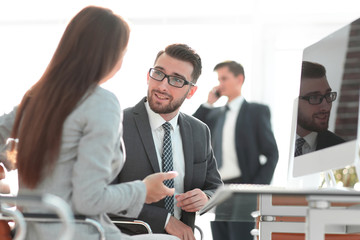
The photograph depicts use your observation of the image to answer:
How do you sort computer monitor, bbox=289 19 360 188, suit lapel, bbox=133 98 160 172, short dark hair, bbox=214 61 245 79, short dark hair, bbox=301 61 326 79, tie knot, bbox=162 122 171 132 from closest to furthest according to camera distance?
computer monitor, bbox=289 19 360 188 → short dark hair, bbox=301 61 326 79 → suit lapel, bbox=133 98 160 172 → tie knot, bbox=162 122 171 132 → short dark hair, bbox=214 61 245 79

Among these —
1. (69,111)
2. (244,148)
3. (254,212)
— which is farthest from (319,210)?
(244,148)

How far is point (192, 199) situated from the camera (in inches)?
114

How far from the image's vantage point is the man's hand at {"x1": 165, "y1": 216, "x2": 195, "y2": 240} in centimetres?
293

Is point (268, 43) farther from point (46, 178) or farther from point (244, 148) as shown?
point (46, 178)

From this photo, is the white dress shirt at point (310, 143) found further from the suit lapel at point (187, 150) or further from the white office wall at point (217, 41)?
the white office wall at point (217, 41)

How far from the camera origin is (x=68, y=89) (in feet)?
6.07

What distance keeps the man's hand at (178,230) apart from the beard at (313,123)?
2.27 ft

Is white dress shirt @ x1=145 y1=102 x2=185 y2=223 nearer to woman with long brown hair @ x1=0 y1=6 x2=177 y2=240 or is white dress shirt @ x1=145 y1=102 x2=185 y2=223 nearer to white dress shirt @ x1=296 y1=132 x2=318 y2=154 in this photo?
white dress shirt @ x1=296 y1=132 x2=318 y2=154

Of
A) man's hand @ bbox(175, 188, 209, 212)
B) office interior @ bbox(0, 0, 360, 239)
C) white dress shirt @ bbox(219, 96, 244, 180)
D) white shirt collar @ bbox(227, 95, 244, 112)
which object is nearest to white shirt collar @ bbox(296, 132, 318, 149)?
man's hand @ bbox(175, 188, 209, 212)

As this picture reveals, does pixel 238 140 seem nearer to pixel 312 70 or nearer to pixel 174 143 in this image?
pixel 174 143

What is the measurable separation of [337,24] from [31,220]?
5.29 m

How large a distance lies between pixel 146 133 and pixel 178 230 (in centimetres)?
45

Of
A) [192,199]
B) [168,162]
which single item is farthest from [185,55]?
[192,199]

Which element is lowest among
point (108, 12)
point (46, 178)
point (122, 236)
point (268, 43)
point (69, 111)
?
point (122, 236)
